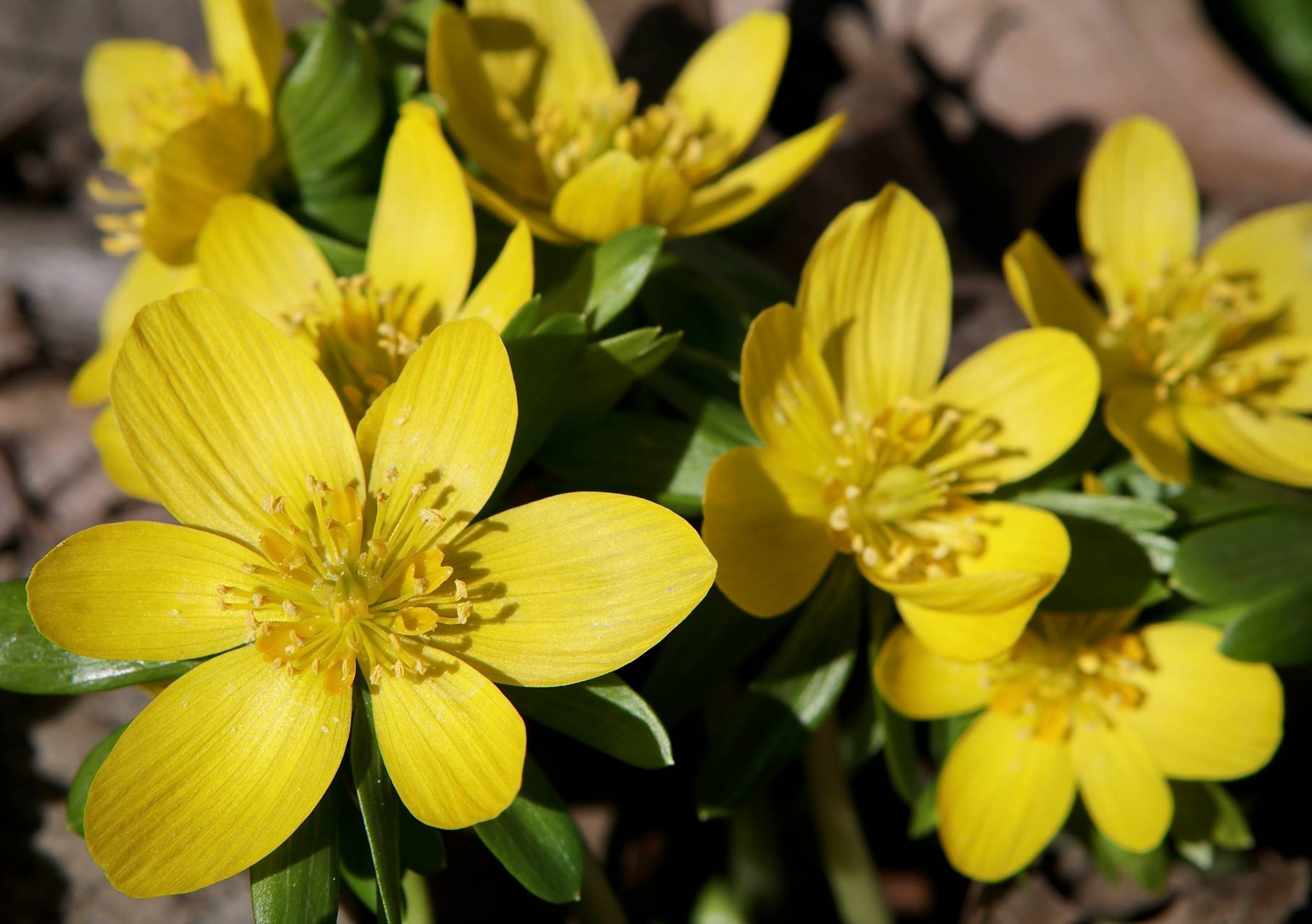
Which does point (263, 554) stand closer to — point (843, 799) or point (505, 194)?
point (505, 194)

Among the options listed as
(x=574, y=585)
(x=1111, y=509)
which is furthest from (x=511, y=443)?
(x=1111, y=509)

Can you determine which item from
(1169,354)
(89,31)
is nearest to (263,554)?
(1169,354)

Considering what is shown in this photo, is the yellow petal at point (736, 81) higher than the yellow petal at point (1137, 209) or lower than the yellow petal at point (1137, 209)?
higher

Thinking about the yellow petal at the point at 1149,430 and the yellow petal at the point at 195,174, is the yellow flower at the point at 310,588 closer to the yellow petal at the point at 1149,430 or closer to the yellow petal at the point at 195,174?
the yellow petal at the point at 195,174

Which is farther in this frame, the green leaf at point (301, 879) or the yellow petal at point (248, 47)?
the yellow petal at point (248, 47)

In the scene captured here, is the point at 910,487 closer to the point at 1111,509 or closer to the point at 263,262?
the point at 1111,509

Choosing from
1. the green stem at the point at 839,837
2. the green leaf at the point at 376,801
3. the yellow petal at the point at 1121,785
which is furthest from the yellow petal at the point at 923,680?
the green leaf at the point at 376,801

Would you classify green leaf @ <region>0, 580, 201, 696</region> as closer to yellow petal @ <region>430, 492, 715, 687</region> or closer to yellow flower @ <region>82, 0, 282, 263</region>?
yellow petal @ <region>430, 492, 715, 687</region>
